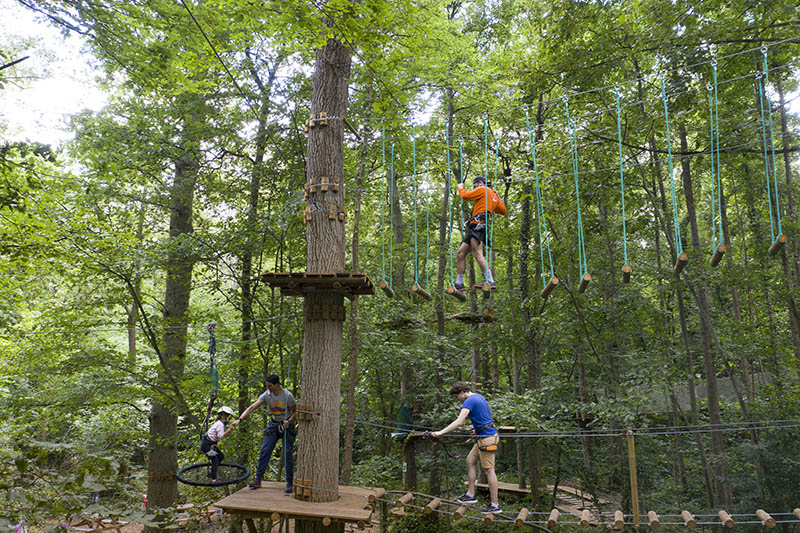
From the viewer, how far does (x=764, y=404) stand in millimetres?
9719

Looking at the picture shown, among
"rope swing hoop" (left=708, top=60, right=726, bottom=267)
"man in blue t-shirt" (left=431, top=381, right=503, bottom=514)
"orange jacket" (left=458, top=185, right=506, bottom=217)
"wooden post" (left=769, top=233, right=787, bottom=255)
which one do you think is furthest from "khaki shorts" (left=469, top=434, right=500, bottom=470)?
"wooden post" (left=769, top=233, right=787, bottom=255)

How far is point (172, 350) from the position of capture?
8672mm

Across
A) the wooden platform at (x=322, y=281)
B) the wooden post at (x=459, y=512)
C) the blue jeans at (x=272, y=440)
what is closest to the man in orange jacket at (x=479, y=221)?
the wooden platform at (x=322, y=281)

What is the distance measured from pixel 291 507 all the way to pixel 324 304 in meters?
1.98

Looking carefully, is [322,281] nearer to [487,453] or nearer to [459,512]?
[487,453]

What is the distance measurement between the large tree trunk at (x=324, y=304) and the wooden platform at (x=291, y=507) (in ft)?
0.71

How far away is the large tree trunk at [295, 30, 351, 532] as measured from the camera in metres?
5.22

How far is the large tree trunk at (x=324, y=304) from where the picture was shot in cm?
522

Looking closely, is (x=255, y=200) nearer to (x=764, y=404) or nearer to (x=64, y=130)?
(x=64, y=130)

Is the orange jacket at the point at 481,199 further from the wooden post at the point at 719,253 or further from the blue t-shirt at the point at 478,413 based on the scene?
the wooden post at the point at 719,253

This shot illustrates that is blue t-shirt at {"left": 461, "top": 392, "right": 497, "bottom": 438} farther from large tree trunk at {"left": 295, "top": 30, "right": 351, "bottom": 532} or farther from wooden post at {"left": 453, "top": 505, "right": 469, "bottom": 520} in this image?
large tree trunk at {"left": 295, "top": 30, "right": 351, "bottom": 532}

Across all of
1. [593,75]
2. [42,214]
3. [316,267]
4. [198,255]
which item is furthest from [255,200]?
[593,75]

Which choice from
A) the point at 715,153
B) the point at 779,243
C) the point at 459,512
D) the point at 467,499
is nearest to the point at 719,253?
the point at 779,243

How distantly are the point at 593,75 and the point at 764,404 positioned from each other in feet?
23.4
